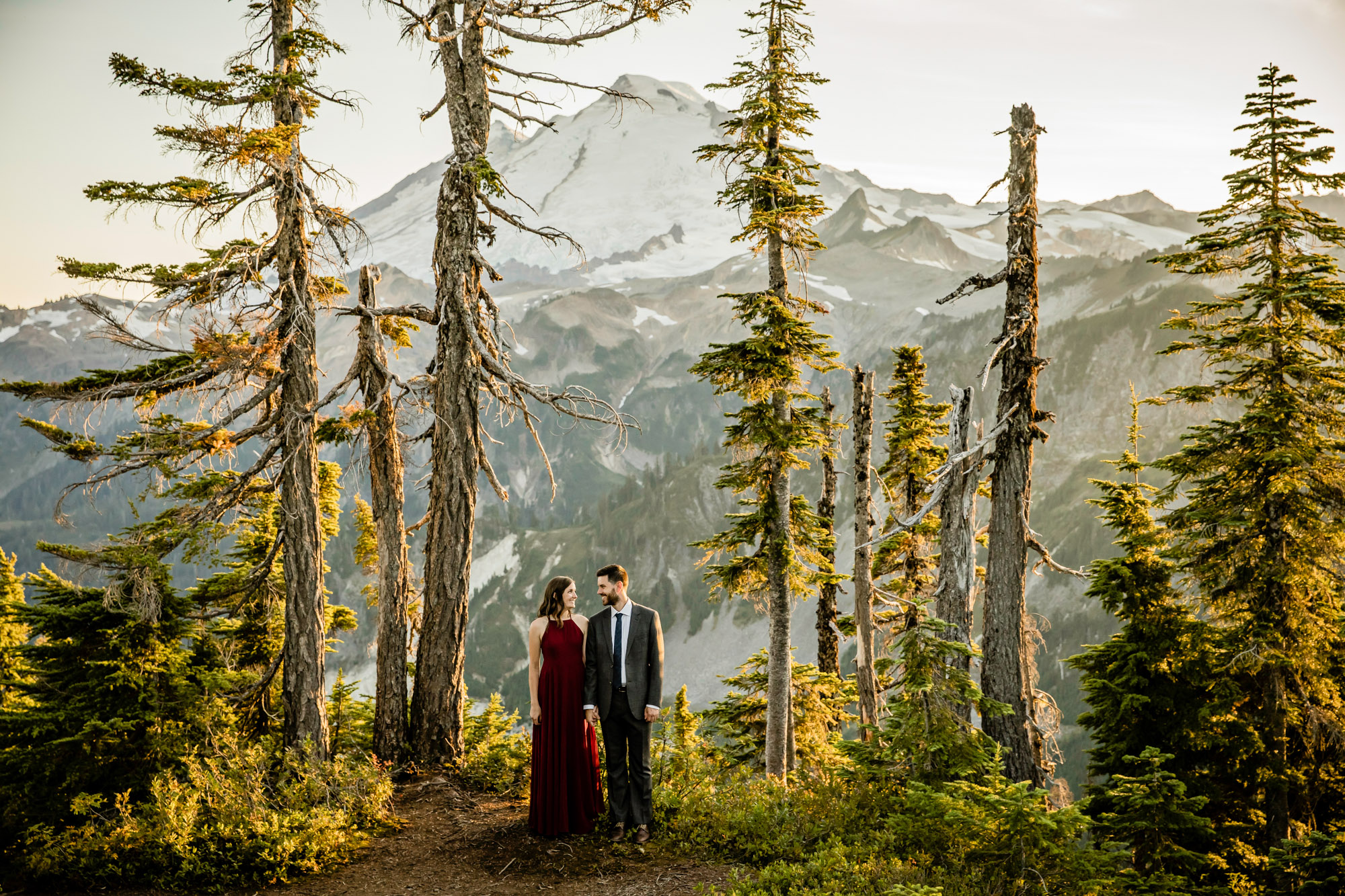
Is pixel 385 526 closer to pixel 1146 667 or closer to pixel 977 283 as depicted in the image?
pixel 977 283

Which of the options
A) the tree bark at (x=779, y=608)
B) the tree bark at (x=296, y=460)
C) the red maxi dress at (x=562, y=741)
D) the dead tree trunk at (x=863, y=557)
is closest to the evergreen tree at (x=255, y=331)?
the tree bark at (x=296, y=460)

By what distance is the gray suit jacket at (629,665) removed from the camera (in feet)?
22.1

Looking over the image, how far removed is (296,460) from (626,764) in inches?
224

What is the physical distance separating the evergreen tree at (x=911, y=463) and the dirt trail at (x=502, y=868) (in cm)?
1174

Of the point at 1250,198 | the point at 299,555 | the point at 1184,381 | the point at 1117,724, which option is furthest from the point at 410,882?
the point at 1184,381

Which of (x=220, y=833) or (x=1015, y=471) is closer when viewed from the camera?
(x=220, y=833)

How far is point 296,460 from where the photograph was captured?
9703 millimetres

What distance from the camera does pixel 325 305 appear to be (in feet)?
33.2

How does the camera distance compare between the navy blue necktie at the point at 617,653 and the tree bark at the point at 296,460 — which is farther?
the tree bark at the point at 296,460

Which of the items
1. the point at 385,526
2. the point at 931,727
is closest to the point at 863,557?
the point at 385,526

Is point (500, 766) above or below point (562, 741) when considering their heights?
below

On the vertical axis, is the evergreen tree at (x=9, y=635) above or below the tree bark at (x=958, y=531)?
below

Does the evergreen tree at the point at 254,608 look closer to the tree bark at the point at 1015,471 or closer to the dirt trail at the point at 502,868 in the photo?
the dirt trail at the point at 502,868

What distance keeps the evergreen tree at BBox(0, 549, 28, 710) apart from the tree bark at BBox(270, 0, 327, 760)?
5388 mm
